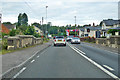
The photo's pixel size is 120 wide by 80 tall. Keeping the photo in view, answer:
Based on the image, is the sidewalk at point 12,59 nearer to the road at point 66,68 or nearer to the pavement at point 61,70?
the road at point 66,68

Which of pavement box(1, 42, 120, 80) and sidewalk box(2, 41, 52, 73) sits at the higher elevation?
sidewalk box(2, 41, 52, 73)

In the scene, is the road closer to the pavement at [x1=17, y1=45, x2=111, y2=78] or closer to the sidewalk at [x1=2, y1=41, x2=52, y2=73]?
the pavement at [x1=17, y1=45, x2=111, y2=78]

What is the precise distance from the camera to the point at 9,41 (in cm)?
1642

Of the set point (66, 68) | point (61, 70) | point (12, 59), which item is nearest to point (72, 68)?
point (66, 68)

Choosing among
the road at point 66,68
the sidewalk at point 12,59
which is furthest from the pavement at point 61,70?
the sidewalk at point 12,59

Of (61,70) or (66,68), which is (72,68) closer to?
(66,68)

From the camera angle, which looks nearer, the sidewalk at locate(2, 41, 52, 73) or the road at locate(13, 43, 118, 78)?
the road at locate(13, 43, 118, 78)

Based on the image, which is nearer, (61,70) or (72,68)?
(61,70)

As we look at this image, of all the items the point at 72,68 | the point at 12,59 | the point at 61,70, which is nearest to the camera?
the point at 61,70

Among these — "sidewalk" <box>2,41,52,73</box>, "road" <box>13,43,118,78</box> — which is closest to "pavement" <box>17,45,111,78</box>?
"road" <box>13,43,118,78</box>

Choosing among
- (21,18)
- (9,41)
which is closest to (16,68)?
(9,41)

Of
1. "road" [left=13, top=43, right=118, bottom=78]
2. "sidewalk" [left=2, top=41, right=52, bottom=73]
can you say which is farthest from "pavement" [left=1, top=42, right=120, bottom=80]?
"sidewalk" [left=2, top=41, right=52, bottom=73]

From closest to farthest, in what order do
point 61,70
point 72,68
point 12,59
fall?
point 61,70 < point 72,68 < point 12,59

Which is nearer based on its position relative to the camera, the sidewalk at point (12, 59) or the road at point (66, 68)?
the road at point (66, 68)
